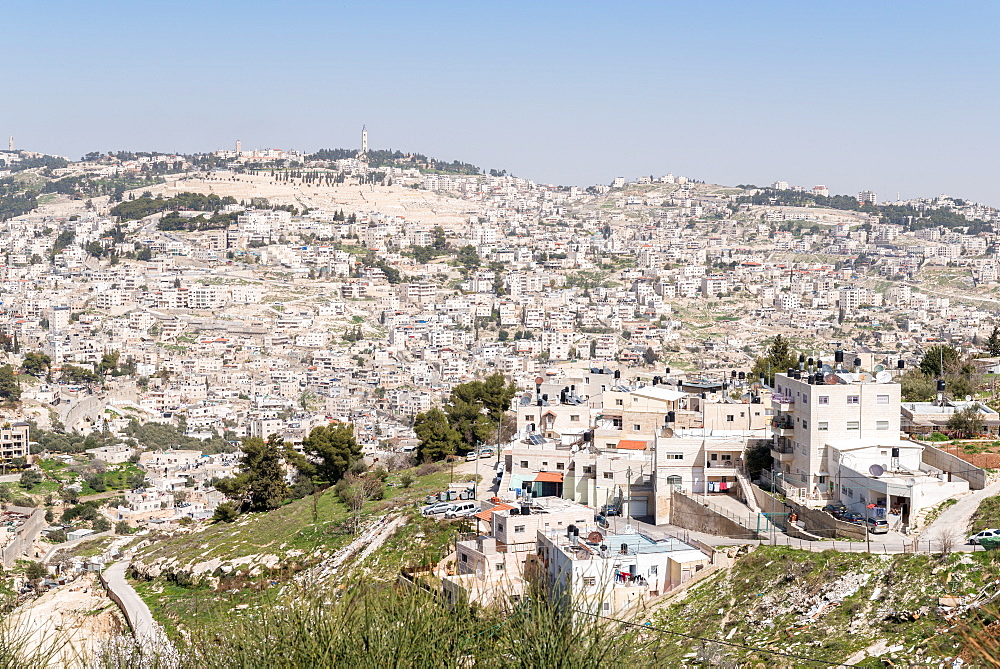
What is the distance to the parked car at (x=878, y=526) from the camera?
43.7ft

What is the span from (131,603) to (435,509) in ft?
17.5

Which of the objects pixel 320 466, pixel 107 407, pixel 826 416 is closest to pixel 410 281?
pixel 107 407

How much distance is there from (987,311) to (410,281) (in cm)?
4081

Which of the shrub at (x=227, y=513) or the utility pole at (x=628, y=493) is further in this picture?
the shrub at (x=227, y=513)

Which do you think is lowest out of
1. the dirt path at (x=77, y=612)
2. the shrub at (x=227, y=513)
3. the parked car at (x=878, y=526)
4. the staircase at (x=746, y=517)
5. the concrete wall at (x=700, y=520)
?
the dirt path at (x=77, y=612)

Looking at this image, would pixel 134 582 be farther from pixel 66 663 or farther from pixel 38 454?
pixel 38 454

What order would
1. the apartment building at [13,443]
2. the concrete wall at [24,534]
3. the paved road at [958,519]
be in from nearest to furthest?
the paved road at [958,519], the concrete wall at [24,534], the apartment building at [13,443]

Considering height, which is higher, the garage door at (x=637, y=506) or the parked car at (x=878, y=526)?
the parked car at (x=878, y=526)

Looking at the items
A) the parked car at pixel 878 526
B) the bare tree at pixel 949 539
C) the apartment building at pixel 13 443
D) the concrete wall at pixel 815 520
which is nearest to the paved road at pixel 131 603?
the concrete wall at pixel 815 520

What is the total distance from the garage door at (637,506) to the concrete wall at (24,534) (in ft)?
57.3

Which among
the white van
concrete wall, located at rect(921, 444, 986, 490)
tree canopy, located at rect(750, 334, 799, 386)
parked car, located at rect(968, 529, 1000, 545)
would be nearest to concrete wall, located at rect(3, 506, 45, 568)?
the white van

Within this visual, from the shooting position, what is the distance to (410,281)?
87.2 m

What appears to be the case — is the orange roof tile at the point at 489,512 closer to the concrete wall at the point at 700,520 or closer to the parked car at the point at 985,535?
the concrete wall at the point at 700,520

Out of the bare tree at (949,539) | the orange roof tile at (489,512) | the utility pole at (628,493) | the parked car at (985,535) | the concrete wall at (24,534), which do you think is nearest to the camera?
the bare tree at (949,539)
